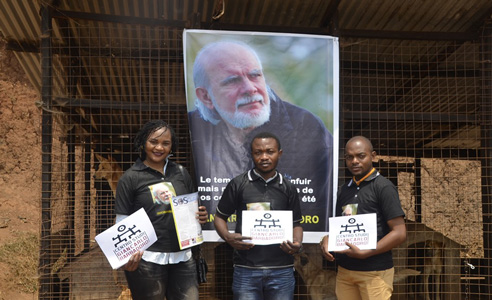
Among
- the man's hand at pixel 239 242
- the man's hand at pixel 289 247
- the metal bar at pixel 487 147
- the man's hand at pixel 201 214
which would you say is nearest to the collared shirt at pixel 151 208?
the man's hand at pixel 201 214

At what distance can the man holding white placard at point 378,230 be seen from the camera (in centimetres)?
312

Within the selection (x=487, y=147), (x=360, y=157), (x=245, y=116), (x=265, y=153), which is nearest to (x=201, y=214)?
(x=265, y=153)

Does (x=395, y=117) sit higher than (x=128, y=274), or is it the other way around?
(x=395, y=117)

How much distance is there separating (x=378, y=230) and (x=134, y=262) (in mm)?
1641

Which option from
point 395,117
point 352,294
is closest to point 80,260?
point 352,294

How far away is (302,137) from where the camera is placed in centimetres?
449

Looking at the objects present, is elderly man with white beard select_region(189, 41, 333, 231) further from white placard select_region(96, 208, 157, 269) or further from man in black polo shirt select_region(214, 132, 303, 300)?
white placard select_region(96, 208, 157, 269)

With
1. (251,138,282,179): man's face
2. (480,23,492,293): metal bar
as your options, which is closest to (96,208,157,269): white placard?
(251,138,282,179): man's face

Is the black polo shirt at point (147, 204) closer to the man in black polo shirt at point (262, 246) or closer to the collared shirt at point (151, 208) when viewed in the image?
the collared shirt at point (151, 208)

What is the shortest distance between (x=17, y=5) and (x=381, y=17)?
3.65 m

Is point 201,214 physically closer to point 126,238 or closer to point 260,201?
point 260,201

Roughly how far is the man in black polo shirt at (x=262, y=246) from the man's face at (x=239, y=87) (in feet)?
3.78

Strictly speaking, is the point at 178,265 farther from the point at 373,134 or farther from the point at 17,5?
the point at 373,134

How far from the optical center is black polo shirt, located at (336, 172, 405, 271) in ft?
10.3
